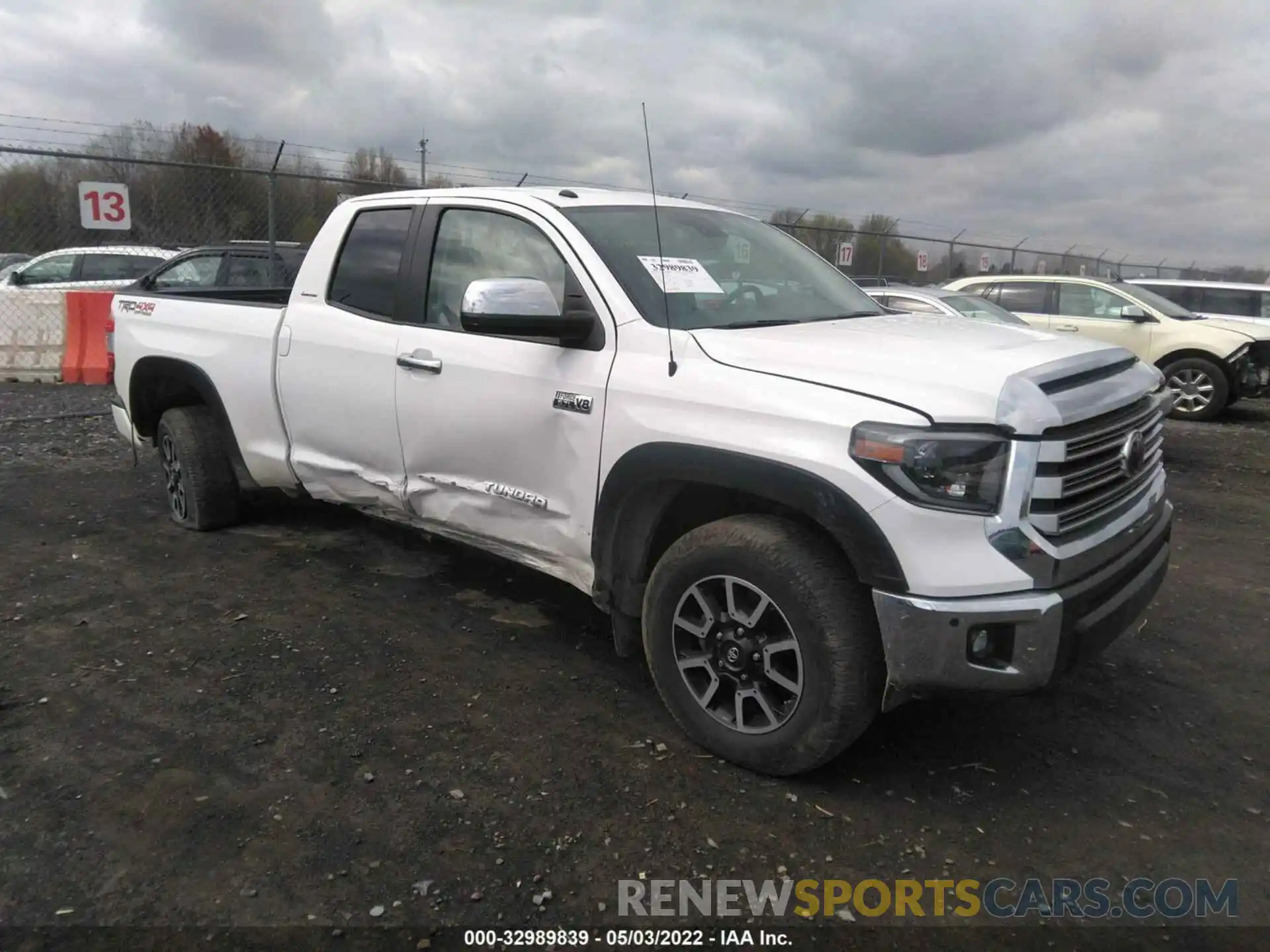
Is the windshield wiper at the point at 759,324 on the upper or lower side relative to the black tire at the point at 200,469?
upper

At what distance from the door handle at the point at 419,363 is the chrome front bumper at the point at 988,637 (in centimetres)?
206

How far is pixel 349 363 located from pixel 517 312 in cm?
132

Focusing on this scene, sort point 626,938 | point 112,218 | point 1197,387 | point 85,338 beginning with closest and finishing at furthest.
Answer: point 626,938 → point 112,218 → point 1197,387 → point 85,338

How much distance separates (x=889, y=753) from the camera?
10.7 feet

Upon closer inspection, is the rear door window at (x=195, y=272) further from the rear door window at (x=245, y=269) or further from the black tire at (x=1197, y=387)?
the black tire at (x=1197, y=387)

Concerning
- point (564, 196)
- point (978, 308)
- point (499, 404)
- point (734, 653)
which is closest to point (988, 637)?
point (734, 653)

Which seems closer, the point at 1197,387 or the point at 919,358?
the point at 919,358

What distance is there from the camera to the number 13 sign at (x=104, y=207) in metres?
9.89

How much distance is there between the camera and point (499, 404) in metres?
3.60

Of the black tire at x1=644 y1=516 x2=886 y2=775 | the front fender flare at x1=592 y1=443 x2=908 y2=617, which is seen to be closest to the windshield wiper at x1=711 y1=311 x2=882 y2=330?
the front fender flare at x1=592 y1=443 x2=908 y2=617

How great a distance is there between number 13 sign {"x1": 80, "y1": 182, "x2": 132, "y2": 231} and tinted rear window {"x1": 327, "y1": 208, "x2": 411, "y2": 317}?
22.5 feet

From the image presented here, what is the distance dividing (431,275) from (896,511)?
94.3 inches

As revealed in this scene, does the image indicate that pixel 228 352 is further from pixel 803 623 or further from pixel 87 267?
pixel 87 267

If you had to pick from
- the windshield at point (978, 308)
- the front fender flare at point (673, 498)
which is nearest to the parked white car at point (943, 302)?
the windshield at point (978, 308)
